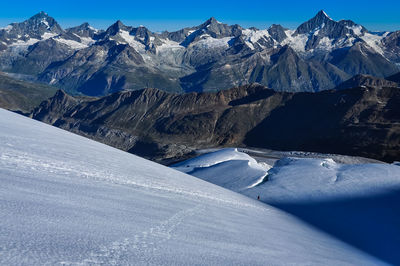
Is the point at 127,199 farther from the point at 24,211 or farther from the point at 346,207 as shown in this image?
the point at 346,207

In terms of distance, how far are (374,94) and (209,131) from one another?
83588mm

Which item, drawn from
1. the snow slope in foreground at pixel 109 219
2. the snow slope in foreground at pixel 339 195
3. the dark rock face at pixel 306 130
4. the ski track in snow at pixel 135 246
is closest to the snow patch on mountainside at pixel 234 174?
the snow slope in foreground at pixel 339 195

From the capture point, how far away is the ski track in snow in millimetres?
5711

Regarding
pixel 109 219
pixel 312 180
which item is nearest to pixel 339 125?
pixel 312 180

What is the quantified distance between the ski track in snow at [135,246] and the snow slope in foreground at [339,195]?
12.3 meters

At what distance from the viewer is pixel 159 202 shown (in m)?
11.6

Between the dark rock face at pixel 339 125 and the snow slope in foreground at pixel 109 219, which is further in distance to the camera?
the dark rock face at pixel 339 125

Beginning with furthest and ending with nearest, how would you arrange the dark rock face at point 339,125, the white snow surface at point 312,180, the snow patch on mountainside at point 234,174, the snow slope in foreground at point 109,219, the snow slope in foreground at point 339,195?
the dark rock face at point 339,125 → the snow patch on mountainside at point 234,174 → the white snow surface at point 312,180 → the snow slope in foreground at point 339,195 → the snow slope in foreground at point 109,219

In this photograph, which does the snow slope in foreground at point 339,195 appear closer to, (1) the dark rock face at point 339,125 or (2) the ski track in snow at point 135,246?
(2) the ski track in snow at point 135,246

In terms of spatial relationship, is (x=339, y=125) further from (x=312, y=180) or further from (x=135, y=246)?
(x=135, y=246)

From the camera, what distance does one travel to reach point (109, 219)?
26.5 feet

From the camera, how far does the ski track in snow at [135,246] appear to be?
18.7 ft

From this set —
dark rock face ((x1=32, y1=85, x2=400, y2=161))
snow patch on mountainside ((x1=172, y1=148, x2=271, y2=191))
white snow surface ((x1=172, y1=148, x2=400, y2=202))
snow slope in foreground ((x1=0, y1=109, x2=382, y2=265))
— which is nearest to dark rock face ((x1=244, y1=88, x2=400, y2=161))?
dark rock face ((x1=32, y1=85, x2=400, y2=161))

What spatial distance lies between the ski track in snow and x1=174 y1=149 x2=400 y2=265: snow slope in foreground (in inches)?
483
